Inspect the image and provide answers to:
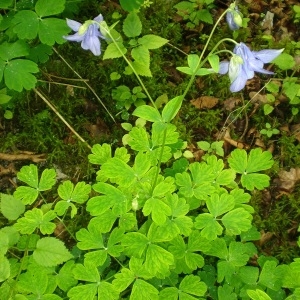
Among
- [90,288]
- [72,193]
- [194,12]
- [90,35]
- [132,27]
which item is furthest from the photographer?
[194,12]

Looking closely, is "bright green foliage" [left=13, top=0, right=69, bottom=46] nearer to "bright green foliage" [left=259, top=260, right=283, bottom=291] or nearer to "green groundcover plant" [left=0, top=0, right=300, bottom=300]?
"green groundcover plant" [left=0, top=0, right=300, bottom=300]

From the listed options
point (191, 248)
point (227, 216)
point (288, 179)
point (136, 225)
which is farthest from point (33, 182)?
point (288, 179)

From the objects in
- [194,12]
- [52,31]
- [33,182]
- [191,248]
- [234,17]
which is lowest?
[191,248]

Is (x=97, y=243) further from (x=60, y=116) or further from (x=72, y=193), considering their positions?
(x=60, y=116)

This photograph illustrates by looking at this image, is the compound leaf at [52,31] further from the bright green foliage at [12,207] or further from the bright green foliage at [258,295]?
the bright green foliage at [258,295]

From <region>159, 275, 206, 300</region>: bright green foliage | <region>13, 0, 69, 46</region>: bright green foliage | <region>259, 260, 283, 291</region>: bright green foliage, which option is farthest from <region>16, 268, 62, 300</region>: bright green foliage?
<region>13, 0, 69, 46</region>: bright green foliage

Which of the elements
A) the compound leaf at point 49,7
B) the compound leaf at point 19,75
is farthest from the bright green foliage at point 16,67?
the compound leaf at point 49,7

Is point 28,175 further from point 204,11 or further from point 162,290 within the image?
point 204,11

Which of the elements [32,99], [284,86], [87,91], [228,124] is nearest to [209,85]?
[228,124]
